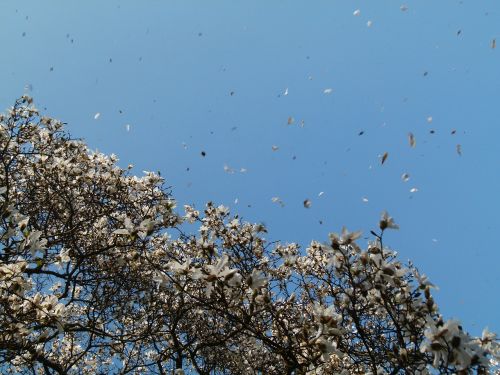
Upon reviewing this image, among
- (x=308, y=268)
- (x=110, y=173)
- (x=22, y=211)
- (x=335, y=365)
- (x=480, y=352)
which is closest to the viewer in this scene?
(x=480, y=352)

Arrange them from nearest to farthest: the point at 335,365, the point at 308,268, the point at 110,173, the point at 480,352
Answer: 1. the point at 480,352
2. the point at 335,365
3. the point at 110,173
4. the point at 308,268

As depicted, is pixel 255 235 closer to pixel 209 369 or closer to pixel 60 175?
pixel 209 369

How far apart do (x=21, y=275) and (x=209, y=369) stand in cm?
468

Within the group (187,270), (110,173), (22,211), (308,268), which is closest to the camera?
(187,270)

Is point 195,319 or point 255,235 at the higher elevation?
point 255,235

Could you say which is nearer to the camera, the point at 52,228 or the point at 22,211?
the point at 22,211

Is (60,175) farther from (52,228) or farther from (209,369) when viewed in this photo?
(209,369)

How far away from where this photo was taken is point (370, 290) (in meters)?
3.69

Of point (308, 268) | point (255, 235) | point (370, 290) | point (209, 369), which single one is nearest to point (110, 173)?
point (255, 235)

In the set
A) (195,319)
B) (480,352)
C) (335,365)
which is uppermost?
(195,319)

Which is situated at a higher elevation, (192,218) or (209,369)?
(192,218)

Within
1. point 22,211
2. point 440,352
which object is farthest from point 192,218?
point 440,352

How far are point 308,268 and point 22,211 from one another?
5743mm

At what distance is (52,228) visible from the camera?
7887 millimetres
